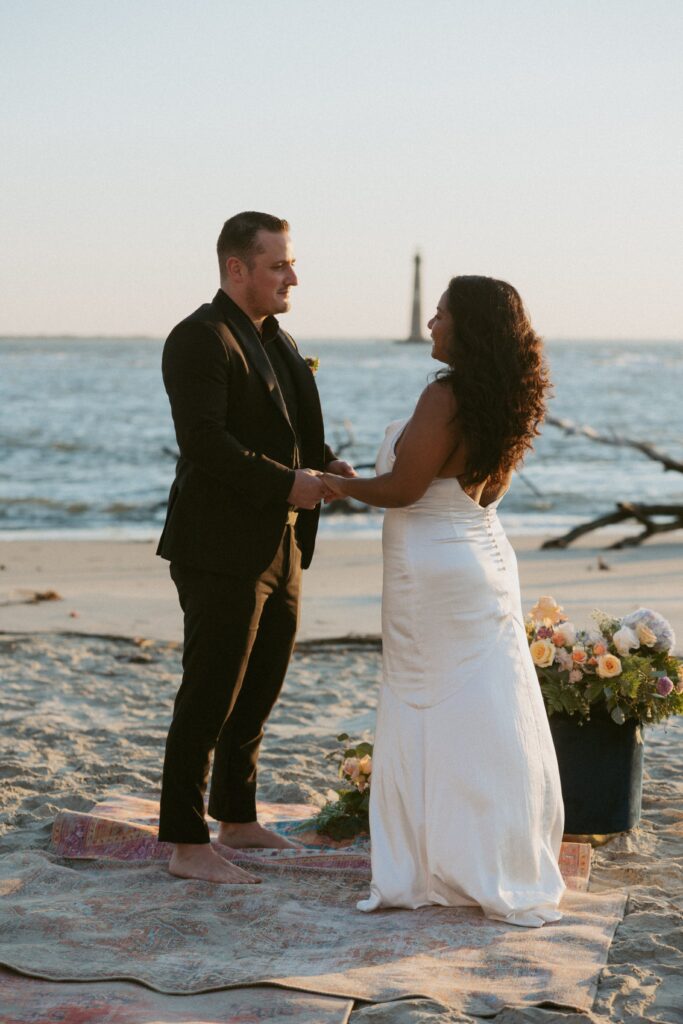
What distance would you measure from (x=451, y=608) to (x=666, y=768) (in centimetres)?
225

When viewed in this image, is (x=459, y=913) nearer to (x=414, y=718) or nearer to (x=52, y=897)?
(x=414, y=718)

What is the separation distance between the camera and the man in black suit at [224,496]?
4.35m

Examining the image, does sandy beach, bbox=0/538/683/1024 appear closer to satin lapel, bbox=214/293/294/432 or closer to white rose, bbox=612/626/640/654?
white rose, bbox=612/626/640/654

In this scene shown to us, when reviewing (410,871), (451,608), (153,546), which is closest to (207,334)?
(451,608)

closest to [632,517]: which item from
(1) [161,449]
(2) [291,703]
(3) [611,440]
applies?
(3) [611,440]

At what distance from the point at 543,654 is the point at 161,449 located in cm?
2211

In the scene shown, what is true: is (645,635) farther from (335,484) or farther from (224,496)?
(224,496)

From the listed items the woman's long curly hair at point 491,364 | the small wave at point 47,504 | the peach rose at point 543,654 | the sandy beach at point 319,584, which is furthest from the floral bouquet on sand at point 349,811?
the small wave at point 47,504

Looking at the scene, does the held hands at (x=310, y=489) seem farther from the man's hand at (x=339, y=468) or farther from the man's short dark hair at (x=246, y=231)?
the man's short dark hair at (x=246, y=231)

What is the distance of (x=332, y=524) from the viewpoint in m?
16.0

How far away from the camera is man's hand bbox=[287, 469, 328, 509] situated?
435 cm

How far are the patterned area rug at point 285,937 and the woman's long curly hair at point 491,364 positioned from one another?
1496 millimetres

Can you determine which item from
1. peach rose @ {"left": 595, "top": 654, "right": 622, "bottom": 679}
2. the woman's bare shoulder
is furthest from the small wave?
the woman's bare shoulder

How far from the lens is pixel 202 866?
453 cm
